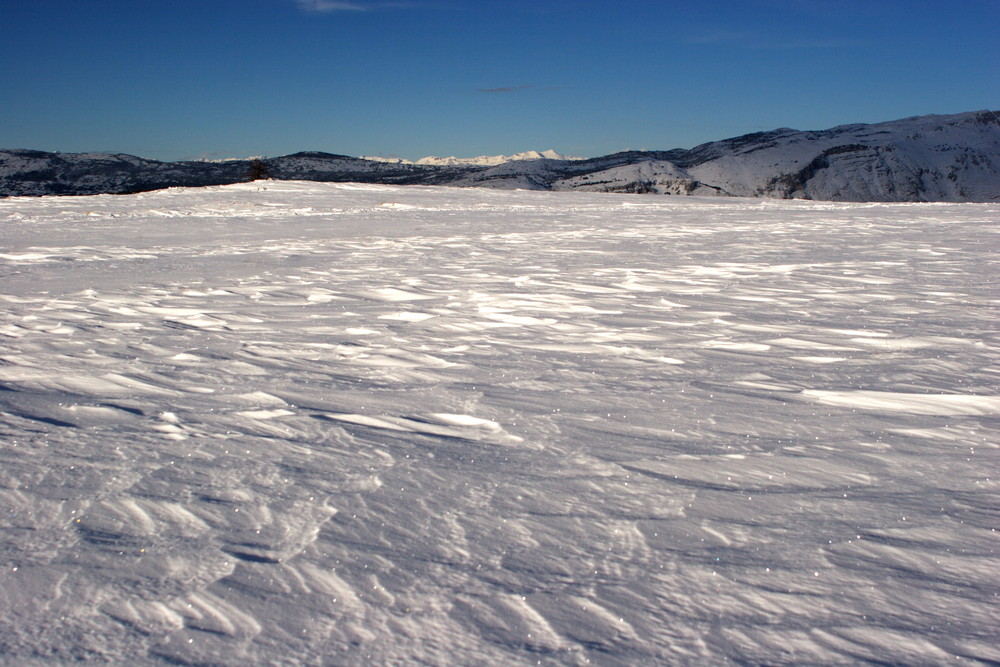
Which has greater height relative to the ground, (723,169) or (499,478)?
(723,169)

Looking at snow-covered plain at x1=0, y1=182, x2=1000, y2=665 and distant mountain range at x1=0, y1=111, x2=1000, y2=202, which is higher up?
distant mountain range at x1=0, y1=111, x2=1000, y2=202

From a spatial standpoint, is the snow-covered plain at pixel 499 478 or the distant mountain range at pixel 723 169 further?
the distant mountain range at pixel 723 169

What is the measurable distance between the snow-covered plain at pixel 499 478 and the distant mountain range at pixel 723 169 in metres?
37.4

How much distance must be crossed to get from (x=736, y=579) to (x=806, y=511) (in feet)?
1.29

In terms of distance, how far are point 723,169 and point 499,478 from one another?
10837 centimetres

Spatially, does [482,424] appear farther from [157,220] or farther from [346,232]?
[157,220]

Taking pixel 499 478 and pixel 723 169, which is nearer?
pixel 499 478

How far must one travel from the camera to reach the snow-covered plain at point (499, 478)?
4.26ft

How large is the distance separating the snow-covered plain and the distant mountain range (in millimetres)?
37406

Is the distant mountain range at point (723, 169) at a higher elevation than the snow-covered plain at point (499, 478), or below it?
higher

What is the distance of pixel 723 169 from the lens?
336 feet

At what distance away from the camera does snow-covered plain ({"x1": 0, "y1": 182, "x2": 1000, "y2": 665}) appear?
130cm

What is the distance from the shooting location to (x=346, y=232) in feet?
32.1

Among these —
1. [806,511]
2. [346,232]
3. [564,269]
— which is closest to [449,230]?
[346,232]
